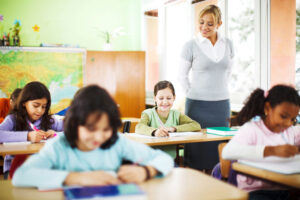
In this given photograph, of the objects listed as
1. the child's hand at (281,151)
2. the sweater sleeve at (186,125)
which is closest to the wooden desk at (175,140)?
Result: the sweater sleeve at (186,125)

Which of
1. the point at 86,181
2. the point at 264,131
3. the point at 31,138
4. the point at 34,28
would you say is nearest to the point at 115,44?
the point at 34,28

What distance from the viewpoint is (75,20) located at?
6176 mm

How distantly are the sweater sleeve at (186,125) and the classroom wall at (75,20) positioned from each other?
12.2 feet

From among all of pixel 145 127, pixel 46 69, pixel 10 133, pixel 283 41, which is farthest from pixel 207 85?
pixel 46 69

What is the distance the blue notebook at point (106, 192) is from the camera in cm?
102

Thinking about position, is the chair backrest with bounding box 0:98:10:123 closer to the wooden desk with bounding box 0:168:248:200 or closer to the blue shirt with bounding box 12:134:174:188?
the wooden desk with bounding box 0:168:248:200

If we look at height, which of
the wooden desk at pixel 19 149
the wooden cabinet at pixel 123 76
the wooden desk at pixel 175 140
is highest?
the wooden cabinet at pixel 123 76

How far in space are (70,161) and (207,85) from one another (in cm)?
199

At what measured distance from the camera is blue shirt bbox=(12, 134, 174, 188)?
118 centimetres

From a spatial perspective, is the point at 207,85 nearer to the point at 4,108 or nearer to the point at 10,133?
the point at 10,133

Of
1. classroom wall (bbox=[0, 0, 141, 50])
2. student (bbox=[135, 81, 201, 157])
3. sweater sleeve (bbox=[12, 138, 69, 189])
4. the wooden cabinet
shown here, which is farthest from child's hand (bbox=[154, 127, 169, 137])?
classroom wall (bbox=[0, 0, 141, 50])

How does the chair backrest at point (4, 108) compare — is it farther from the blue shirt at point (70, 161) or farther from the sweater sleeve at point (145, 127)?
the blue shirt at point (70, 161)

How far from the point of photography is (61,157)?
1284mm

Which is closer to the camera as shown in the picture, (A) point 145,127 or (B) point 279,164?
(B) point 279,164
